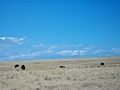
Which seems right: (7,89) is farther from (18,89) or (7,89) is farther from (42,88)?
(42,88)

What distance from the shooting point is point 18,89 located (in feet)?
53.2

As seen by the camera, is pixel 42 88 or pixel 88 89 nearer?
pixel 88 89

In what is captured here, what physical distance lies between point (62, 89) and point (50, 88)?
1213mm

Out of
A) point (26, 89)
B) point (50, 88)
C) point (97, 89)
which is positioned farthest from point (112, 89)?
point (26, 89)

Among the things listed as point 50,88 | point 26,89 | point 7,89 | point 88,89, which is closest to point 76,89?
point 88,89

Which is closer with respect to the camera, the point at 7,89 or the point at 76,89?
the point at 76,89

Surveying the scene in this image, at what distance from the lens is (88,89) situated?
50.0 feet

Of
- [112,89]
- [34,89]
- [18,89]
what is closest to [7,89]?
[18,89]

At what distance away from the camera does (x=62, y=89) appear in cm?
1526

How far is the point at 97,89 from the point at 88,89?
1.80 ft

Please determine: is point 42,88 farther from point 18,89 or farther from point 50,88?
point 18,89

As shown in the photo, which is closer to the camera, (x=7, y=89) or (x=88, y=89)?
(x=88, y=89)

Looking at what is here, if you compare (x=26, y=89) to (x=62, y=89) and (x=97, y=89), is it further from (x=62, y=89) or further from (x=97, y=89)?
(x=97, y=89)

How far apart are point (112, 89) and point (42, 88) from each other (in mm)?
4521
